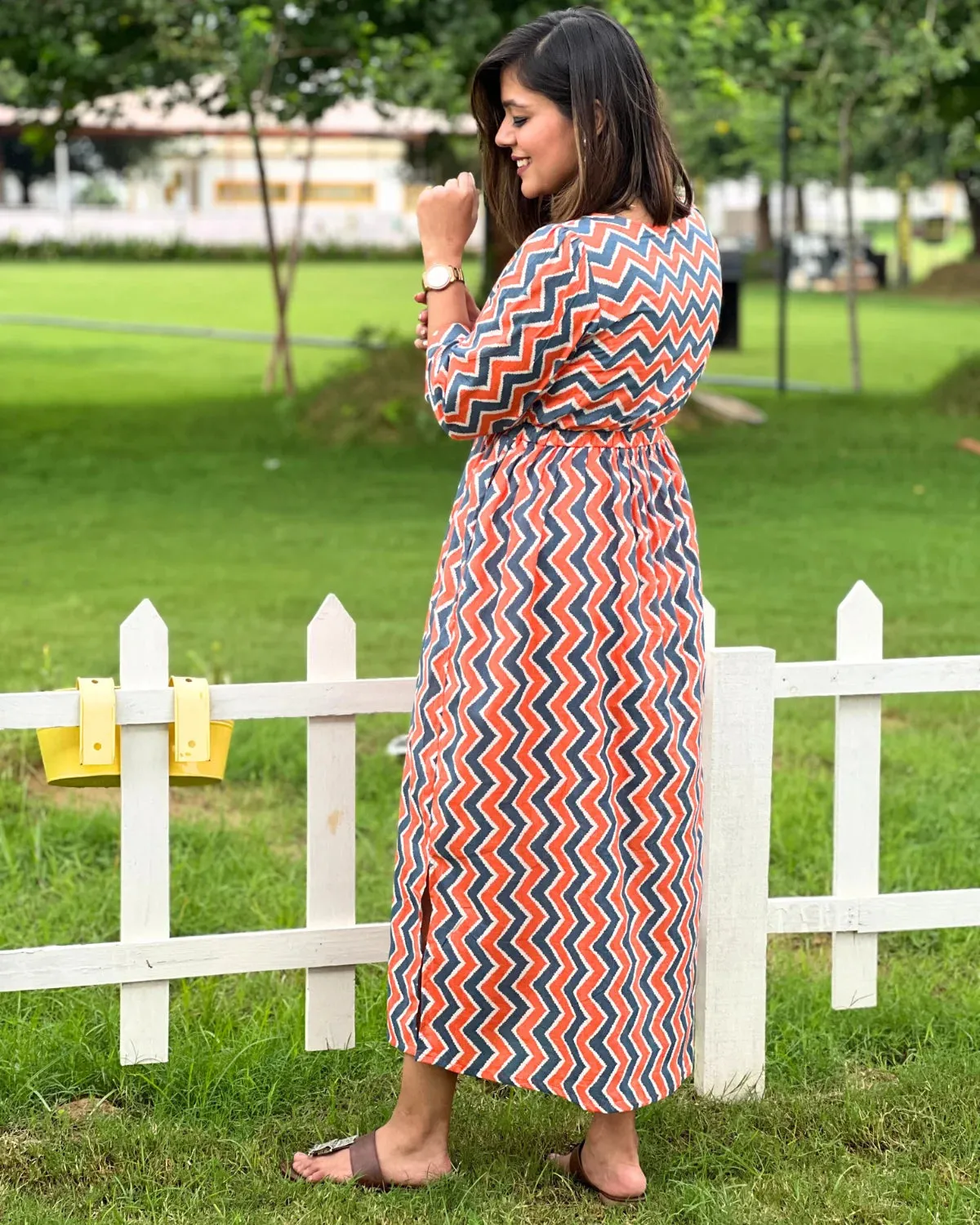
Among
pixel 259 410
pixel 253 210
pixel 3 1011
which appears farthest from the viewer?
pixel 253 210

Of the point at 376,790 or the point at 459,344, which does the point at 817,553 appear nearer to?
the point at 376,790

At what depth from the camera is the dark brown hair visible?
9.61ft

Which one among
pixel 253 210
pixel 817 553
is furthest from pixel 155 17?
pixel 253 210

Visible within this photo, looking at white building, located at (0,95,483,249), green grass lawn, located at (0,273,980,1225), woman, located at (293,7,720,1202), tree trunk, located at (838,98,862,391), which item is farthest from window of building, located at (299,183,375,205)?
woman, located at (293,7,720,1202)

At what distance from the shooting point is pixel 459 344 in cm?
296

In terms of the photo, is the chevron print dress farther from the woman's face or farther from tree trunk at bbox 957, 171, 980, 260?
tree trunk at bbox 957, 171, 980, 260

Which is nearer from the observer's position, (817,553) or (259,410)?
(817,553)

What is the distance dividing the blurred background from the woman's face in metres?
1.64

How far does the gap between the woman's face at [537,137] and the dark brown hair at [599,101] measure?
A: 14mm

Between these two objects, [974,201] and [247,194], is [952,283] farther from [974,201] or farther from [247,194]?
[247,194]

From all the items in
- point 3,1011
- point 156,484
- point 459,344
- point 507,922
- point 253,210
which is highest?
point 459,344

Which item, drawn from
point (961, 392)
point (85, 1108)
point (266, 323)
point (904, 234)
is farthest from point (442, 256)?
point (904, 234)

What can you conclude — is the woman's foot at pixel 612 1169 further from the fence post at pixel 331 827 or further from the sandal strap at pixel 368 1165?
the fence post at pixel 331 827

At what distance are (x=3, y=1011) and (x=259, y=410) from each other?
13.3 metres
